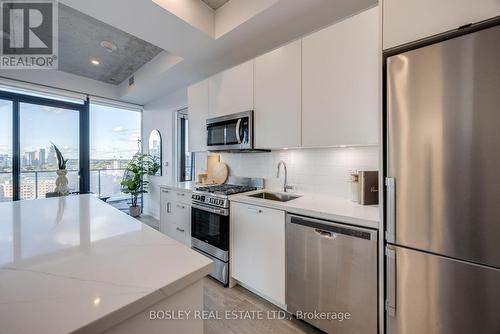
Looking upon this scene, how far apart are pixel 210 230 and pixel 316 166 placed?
52.3 inches

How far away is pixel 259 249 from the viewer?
1.92m

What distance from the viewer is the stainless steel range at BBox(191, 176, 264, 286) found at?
7.16ft

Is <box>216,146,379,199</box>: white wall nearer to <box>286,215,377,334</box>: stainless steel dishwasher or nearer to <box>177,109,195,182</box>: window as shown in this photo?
<box>286,215,377,334</box>: stainless steel dishwasher

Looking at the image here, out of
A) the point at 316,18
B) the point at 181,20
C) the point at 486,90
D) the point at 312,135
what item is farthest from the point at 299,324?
the point at 181,20

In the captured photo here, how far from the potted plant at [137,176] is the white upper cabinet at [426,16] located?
4679 millimetres

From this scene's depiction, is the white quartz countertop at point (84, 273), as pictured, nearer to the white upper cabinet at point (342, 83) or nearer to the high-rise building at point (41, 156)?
the white upper cabinet at point (342, 83)

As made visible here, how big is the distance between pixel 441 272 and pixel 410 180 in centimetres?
47

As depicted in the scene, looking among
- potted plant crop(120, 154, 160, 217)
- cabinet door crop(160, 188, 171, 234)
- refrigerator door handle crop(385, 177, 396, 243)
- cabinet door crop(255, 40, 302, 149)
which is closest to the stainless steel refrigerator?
refrigerator door handle crop(385, 177, 396, 243)

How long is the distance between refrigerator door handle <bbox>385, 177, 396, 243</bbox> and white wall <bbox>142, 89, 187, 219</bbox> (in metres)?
3.77

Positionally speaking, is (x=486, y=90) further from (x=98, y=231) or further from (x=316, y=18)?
(x=98, y=231)

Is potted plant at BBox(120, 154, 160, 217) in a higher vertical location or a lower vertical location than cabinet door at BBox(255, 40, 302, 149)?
lower

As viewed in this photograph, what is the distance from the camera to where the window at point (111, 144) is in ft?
15.6

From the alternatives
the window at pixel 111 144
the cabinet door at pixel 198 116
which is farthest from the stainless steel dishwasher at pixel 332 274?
the window at pixel 111 144

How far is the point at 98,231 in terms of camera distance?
1021 millimetres
